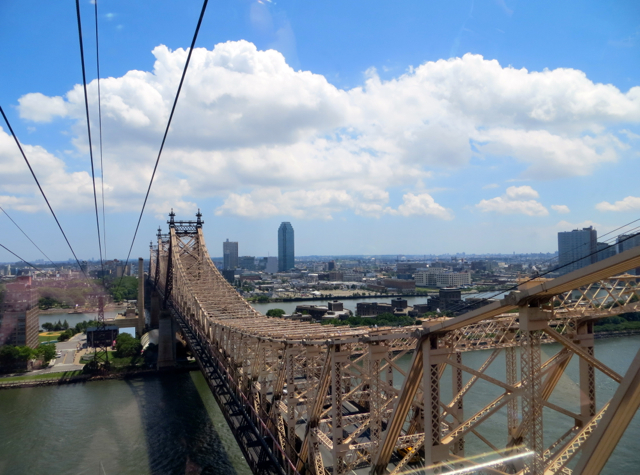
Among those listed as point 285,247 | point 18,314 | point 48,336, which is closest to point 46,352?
point 18,314

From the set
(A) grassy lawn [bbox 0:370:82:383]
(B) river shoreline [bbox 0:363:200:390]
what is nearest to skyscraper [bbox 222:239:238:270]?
(B) river shoreline [bbox 0:363:200:390]

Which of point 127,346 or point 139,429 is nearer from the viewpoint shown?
point 139,429

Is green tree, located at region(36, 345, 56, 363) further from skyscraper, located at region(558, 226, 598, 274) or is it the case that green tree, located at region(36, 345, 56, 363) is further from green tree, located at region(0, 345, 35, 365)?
skyscraper, located at region(558, 226, 598, 274)

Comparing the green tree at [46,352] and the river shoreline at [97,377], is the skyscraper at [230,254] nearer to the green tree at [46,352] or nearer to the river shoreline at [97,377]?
the green tree at [46,352]

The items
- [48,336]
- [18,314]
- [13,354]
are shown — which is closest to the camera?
[13,354]

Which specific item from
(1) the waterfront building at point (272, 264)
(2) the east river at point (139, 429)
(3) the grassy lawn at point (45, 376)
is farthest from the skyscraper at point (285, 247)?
(2) the east river at point (139, 429)

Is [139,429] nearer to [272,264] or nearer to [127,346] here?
[127,346]
